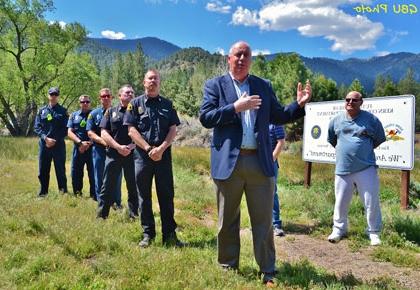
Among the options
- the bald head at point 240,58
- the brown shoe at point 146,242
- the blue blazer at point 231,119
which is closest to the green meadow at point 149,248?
the brown shoe at point 146,242

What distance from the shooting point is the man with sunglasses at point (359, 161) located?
20.7 feet

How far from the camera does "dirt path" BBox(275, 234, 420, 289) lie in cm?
493

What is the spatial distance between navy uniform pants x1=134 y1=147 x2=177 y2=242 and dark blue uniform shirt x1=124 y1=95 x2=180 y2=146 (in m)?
0.23

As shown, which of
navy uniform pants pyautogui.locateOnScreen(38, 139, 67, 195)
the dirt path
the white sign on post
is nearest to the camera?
the dirt path

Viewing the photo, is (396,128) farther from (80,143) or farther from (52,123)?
(52,123)

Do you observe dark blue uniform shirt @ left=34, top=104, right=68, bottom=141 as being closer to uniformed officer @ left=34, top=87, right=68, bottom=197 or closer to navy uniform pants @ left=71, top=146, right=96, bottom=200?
uniformed officer @ left=34, top=87, right=68, bottom=197

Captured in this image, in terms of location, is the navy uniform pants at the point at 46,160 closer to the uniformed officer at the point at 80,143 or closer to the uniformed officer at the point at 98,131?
the uniformed officer at the point at 80,143

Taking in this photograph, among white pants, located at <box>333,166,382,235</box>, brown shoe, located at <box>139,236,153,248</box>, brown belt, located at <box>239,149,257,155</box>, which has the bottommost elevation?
brown shoe, located at <box>139,236,153,248</box>

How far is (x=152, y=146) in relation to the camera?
5.61 metres

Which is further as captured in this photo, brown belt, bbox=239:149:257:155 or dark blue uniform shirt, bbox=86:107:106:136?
dark blue uniform shirt, bbox=86:107:106:136

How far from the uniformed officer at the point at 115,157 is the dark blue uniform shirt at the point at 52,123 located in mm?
2601

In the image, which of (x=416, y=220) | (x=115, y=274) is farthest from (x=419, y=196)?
(x=115, y=274)

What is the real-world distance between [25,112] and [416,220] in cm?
4009

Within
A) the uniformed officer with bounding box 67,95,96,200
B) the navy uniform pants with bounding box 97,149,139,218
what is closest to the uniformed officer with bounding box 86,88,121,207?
the uniformed officer with bounding box 67,95,96,200
